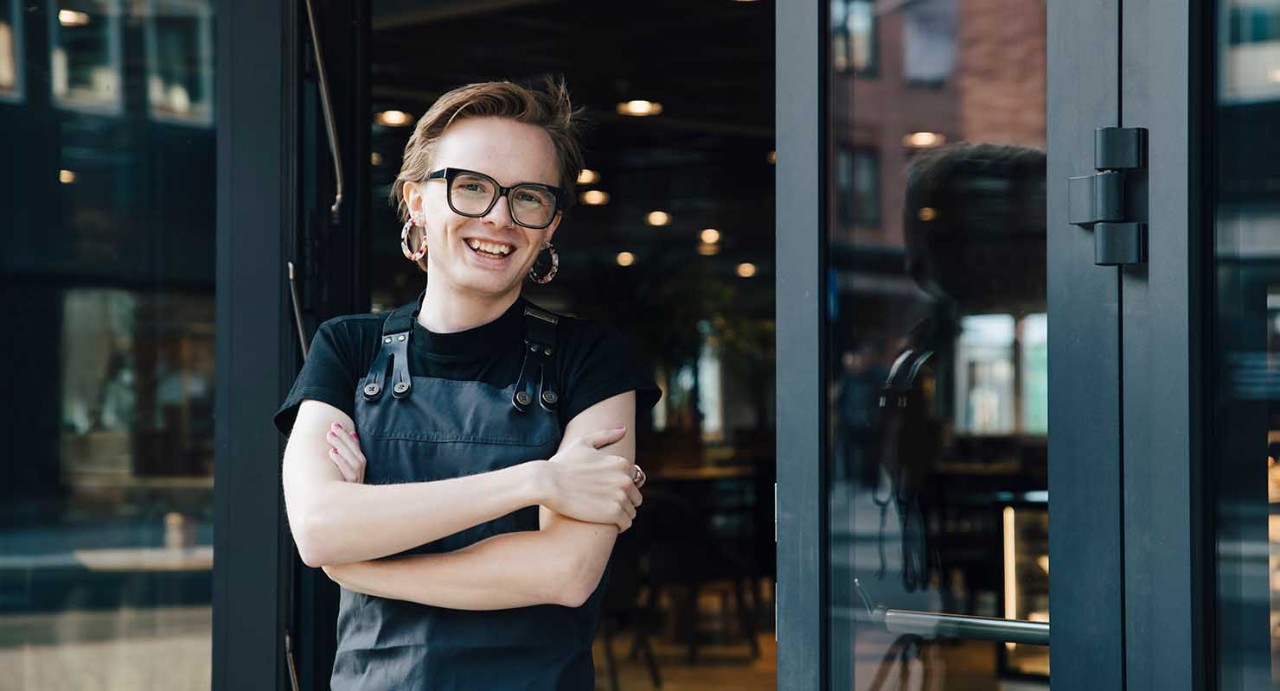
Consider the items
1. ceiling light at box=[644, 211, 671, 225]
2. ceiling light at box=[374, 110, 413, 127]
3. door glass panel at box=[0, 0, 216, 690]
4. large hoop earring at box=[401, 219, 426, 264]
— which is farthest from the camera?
ceiling light at box=[644, 211, 671, 225]

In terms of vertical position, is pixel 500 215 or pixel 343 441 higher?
pixel 500 215

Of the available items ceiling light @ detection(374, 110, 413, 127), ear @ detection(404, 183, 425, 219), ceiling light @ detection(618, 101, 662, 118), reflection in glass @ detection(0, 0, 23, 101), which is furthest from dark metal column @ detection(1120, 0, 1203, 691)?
ceiling light @ detection(618, 101, 662, 118)

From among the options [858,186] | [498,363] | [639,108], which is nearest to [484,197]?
[498,363]

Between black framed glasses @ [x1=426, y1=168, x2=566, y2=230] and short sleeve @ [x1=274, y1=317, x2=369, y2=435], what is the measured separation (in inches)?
9.7

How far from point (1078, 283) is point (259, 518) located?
1.58m

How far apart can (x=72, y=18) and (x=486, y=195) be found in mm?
1772

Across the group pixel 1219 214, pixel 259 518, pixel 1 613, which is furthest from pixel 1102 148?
pixel 1 613

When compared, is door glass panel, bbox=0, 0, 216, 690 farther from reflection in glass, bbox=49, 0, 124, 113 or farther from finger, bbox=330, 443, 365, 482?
finger, bbox=330, 443, 365, 482

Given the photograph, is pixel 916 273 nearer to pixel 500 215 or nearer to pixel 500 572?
pixel 500 215

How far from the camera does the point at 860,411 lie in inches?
84.6

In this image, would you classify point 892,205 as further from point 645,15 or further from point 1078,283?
point 645,15

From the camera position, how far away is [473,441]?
1873 mm

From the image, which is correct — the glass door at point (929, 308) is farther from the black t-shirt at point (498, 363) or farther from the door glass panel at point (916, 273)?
the black t-shirt at point (498, 363)

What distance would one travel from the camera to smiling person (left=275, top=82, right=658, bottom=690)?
1.78m
